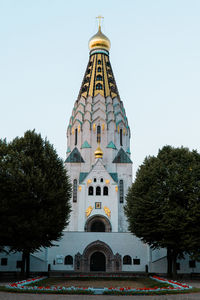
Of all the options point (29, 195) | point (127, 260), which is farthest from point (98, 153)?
point (29, 195)

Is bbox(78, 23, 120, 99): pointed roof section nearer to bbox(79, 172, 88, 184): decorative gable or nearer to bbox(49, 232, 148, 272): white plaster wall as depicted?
bbox(79, 172, 88, 184): decorative gable

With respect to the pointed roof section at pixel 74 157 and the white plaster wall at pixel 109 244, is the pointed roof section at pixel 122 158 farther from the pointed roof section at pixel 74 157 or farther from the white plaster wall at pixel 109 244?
the white plaster wall at pixel 109 244

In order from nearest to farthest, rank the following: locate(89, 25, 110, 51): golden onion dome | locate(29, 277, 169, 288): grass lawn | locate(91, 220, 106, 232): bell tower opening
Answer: locate(29, 277, 169, 288): grass lawn → locate(91, 220, 106, 232): bell tower opening → locate(89, 25, 110, 51): golden onion dome

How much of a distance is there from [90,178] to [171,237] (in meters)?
20.0

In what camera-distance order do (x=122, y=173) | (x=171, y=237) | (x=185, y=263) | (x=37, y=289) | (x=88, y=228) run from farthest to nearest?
1. (x=122, y=173)
2. (x=88, y=228)
3. (x=185, y=263)
4. (x=171, y=237)
5. (x=37, y=289)

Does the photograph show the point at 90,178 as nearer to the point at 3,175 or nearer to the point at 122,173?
the point at 122,173

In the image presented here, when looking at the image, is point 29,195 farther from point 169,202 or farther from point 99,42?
point 99,42

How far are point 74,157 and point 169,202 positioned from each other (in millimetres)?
25042

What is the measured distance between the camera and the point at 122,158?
156ft

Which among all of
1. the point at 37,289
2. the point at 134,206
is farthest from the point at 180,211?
the point at 37,289

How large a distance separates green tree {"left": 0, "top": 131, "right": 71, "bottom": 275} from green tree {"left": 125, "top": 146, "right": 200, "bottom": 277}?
657 centimetres

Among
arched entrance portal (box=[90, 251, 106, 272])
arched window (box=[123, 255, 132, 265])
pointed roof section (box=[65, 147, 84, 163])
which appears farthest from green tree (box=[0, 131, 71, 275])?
pointed roof section (box=[65, 147, 84, 163])

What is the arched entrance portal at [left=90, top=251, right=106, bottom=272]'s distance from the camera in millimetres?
33656

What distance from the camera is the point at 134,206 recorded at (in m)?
26.4
